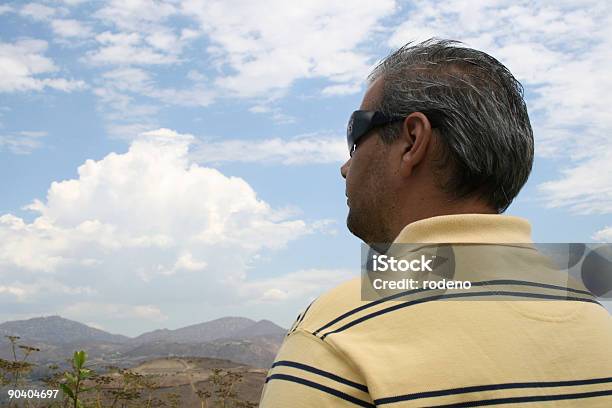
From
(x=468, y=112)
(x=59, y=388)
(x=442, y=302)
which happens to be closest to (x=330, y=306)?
(x=442, y=302)

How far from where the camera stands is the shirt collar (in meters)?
1.53

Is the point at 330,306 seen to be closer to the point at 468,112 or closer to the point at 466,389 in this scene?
the point at 466,389

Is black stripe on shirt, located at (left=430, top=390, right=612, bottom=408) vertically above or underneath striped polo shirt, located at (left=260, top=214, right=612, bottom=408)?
underneath

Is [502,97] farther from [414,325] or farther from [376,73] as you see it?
[414,325]

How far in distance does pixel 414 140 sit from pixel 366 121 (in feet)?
0.88

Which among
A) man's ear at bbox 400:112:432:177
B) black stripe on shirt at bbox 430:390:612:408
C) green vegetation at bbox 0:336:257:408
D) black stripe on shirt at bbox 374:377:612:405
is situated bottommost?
green vegetation at bbox 0:336:257:408

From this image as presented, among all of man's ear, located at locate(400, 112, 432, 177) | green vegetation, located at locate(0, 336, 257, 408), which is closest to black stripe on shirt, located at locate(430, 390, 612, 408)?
man's ear, located at locate(400, 112, 432, 177)

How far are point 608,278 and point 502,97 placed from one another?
0.66m

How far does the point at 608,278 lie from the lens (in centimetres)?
195

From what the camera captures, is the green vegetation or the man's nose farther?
the green vegetation

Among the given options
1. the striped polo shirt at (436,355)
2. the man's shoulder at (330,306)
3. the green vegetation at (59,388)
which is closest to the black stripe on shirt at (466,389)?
the striped polo shirt at (436,355)

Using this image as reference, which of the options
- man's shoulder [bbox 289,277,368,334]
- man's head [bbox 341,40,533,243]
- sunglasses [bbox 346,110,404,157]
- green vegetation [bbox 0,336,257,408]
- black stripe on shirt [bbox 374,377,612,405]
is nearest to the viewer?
black stripe on shirt [bbox 374,377,612,405]

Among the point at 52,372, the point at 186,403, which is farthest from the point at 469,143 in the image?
the point at 186,403

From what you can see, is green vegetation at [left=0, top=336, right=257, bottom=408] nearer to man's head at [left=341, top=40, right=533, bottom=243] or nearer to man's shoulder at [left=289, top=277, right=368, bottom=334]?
man's head at [left=341, top=40, right=533, bottom=243]
